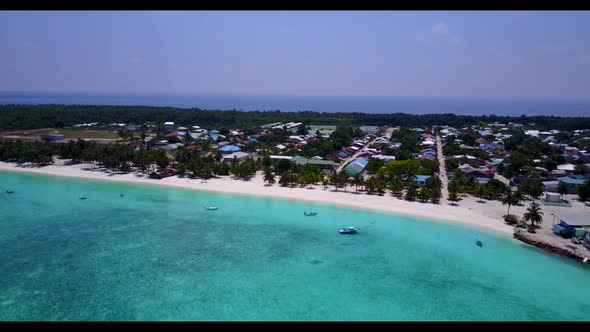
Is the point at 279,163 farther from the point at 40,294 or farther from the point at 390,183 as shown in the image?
the point at 40,294

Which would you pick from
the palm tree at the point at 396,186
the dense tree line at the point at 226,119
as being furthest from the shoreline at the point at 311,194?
the dense tree line at the point at 226,119

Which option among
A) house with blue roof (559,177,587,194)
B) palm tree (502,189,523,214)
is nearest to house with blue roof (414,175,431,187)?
palm tree (502,189,523,214)

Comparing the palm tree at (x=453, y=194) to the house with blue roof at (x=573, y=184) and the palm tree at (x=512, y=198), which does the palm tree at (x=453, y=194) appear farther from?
the house with blue roof at (x=573, y=184)

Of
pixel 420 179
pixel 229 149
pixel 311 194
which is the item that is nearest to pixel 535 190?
pixel 420 179
